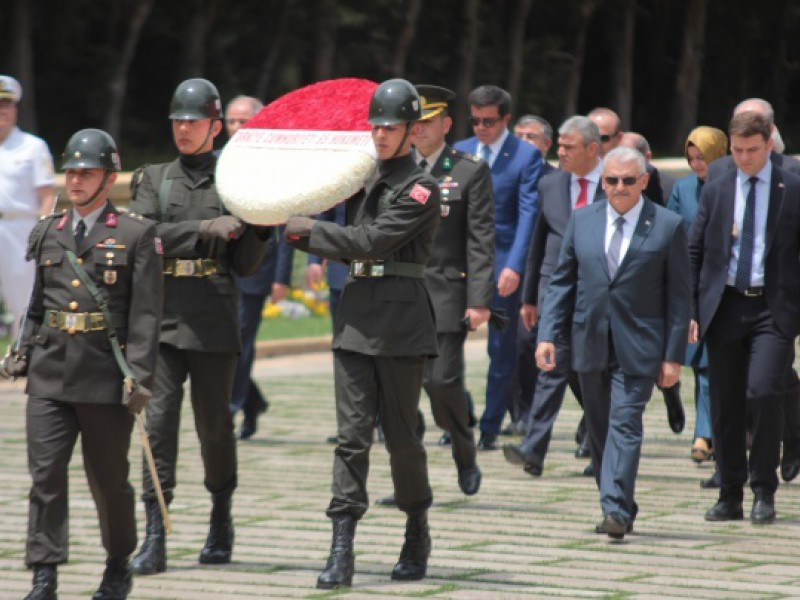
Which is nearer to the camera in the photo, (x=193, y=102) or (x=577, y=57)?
(x=193, y=102)

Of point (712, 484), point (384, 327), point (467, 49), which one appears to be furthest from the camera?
point (467, 49)

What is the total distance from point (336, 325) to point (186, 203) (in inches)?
36.2

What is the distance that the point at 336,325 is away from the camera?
7.87 meters

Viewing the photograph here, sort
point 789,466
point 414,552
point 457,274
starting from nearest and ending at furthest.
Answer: point 414,552
point 457,274
point 789,466

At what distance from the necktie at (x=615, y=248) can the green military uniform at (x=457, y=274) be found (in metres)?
1.01

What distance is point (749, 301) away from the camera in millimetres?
9203

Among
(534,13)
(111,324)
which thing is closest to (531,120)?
(111,324)

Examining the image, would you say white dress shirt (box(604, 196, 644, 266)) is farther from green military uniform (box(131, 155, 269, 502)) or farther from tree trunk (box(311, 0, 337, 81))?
tree trunk (box(311, 0, 337, 81))

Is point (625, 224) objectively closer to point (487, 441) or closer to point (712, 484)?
Result: point (712, 484)

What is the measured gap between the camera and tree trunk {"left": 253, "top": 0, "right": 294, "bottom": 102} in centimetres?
3272

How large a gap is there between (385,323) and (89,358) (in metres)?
1.26

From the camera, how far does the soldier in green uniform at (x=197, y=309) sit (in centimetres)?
801

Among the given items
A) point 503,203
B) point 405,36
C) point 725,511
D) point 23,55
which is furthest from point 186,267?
point 405,36

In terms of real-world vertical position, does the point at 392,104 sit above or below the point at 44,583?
above
